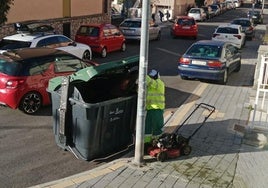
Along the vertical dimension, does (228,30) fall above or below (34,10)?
below

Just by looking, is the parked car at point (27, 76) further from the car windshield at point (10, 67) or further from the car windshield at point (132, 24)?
the car windshield at point (132, 24)

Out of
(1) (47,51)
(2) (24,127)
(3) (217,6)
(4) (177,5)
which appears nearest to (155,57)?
(1) (47,51)

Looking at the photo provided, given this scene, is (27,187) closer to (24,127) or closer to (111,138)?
(111,138)

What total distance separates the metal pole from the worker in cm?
45

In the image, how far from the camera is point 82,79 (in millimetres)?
7125

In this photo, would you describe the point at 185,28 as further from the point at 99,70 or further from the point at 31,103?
the point at 99,70

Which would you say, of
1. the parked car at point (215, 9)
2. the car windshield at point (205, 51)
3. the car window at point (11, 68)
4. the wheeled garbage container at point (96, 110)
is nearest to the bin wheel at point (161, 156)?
the wheeled garbage container at point (96, 110)

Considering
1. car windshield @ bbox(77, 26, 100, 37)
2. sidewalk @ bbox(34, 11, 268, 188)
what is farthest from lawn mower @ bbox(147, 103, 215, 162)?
car windshield @ bbox(77, 26, 100, 37)

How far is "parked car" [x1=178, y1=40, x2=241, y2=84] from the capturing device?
1408 centimetres

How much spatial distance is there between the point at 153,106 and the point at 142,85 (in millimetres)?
761

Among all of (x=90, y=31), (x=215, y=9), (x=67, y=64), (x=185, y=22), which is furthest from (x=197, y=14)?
(x=67, y=64)

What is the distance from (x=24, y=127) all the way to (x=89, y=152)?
259 cm

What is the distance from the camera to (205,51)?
14531 millimetres

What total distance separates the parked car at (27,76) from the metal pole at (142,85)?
13.1ft
